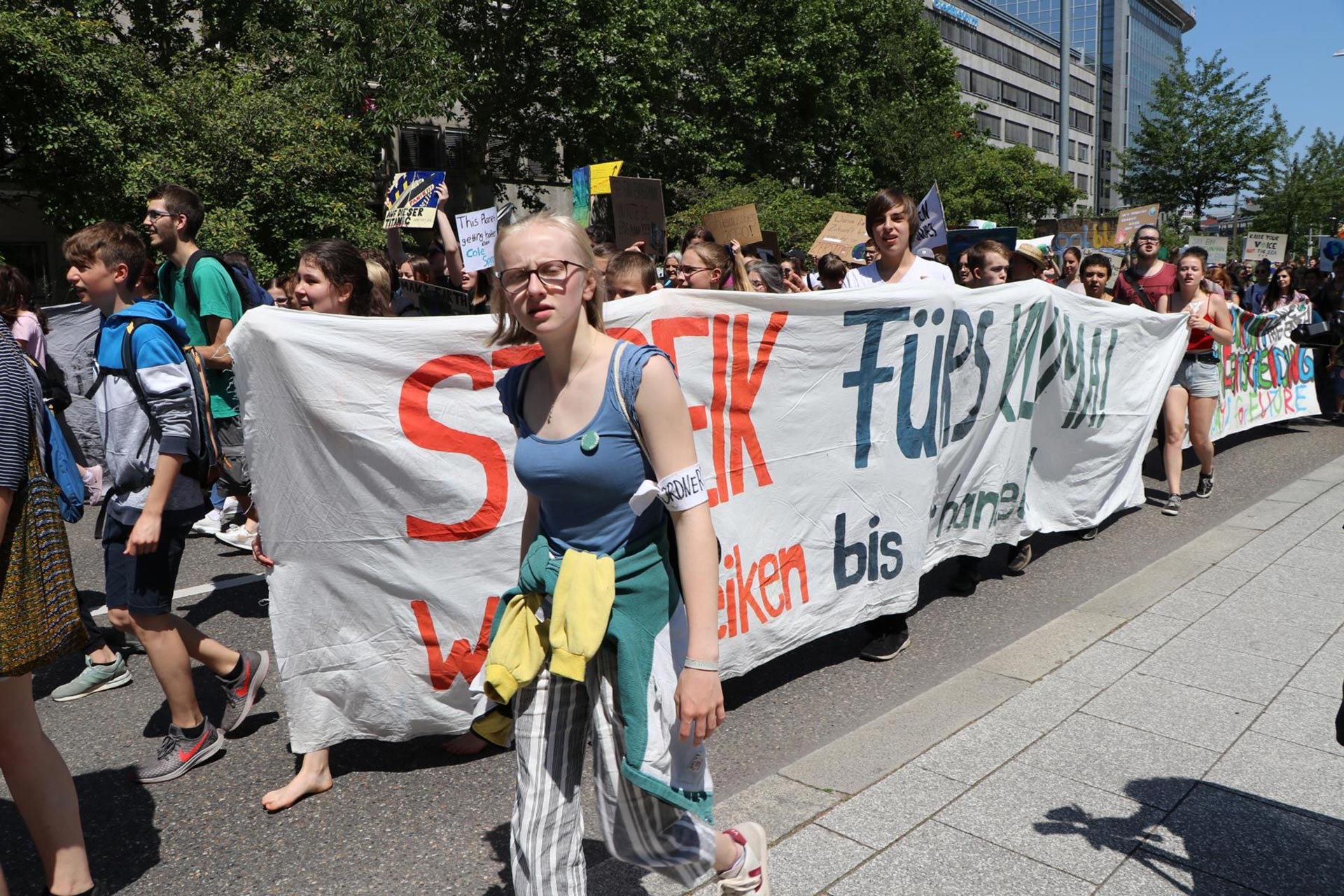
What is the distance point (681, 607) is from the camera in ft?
7.21

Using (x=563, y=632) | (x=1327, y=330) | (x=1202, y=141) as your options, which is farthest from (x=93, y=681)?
(x=1202, y=141)

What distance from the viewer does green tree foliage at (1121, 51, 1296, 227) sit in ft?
117

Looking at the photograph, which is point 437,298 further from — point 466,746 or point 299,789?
point 299,789

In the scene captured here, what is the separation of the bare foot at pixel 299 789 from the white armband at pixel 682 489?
202 cm

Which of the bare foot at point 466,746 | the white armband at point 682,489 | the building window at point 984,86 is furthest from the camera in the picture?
the building window at point 984,86

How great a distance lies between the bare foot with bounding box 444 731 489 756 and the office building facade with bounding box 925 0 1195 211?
188 ft

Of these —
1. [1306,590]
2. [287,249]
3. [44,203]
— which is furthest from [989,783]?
[44,203]

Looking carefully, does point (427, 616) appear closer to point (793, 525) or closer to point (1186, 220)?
point (793, 525)

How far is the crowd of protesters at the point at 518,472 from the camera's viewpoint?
208cm

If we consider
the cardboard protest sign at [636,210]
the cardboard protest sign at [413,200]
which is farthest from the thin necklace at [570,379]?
the cardboard protest sign at [636,210]

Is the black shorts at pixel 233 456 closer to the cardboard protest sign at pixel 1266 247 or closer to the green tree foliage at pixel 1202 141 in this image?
the cardboard protest sign at pixel 1266 247

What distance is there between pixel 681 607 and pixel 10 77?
19.1 m

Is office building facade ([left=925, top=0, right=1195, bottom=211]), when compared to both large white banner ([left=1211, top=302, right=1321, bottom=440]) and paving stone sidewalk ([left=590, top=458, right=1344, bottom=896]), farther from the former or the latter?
paving stone sidewalk ([left=590, top=458, right=1344, bottom=896])

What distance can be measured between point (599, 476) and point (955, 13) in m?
77.6
